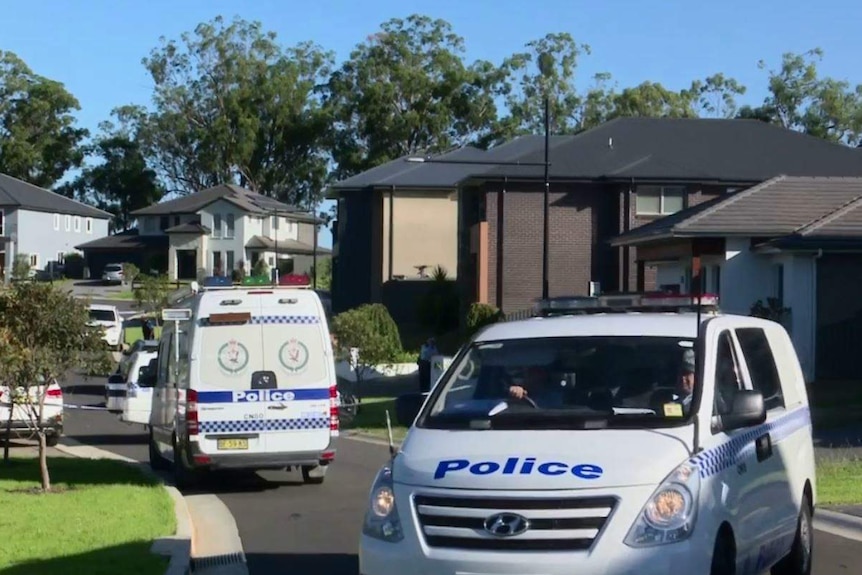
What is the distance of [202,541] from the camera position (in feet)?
43.3

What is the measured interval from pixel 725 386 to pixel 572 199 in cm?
3851

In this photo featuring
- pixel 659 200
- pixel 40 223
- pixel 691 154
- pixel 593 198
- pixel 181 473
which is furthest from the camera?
pixel 40 223

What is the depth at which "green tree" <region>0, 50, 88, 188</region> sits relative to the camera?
101 m

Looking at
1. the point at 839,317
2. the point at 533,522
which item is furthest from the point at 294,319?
the point at 839,317

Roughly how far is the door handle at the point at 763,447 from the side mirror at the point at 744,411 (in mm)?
597

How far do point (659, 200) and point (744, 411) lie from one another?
39.2 metres

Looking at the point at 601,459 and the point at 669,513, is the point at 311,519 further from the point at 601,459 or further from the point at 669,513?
the point at 669,513

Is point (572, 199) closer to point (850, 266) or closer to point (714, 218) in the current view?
point (714, 218)

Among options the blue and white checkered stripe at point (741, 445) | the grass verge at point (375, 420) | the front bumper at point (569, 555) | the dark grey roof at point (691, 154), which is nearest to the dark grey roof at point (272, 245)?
the dark grey roof at point (691, 154)

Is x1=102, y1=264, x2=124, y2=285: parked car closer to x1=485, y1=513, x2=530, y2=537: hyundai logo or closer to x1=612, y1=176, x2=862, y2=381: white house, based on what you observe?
x1=612, y1=176, x2=862, y2=381: white house

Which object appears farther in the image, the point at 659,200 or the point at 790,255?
the point at 659,200

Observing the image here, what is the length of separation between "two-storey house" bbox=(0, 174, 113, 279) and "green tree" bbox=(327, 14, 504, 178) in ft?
71.5

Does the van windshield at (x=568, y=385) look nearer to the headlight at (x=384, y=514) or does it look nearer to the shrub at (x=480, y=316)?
the headlight at (x=384, y=514)

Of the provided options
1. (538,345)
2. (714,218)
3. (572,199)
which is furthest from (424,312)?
(538,345)
